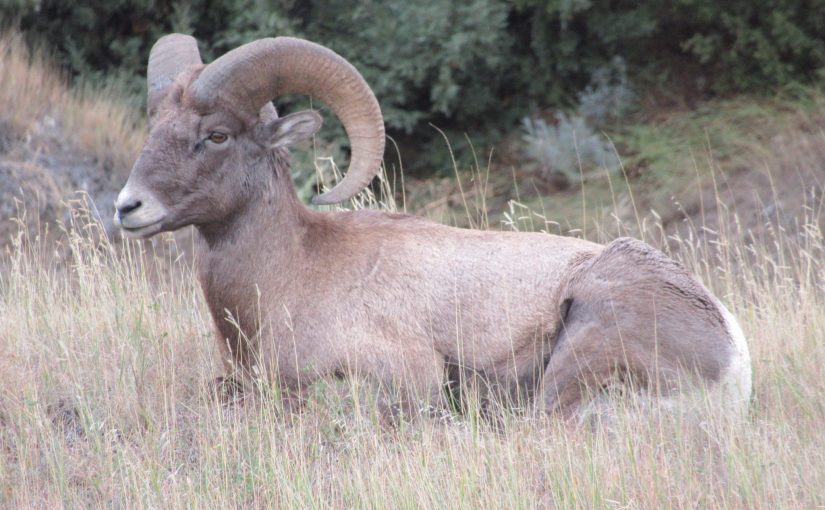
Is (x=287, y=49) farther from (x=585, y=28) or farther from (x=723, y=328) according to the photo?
(x=585, y=28)

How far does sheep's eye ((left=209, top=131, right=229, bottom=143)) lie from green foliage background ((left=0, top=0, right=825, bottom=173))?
7.52 m

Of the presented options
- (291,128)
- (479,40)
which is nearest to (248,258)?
(291,128)

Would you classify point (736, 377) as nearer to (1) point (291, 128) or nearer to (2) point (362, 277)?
(2) point (362, 277)

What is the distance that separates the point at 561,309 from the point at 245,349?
5.65 ft

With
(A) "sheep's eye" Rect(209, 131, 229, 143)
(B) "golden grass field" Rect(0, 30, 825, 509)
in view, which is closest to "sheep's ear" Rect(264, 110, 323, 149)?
(A) "sheep's eye" Rect(209, 131, 229, 143)

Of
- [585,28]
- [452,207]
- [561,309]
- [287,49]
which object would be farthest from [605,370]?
[585,28]

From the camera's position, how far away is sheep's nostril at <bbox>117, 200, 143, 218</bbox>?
20.6ft

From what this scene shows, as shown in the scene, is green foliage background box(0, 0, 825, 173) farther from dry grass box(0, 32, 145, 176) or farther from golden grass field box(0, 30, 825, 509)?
golden grass field box(0, 30, 825, 509)

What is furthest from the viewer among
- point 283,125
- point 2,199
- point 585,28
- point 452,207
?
point 585,28

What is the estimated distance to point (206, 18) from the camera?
15047mm

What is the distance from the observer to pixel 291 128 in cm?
686

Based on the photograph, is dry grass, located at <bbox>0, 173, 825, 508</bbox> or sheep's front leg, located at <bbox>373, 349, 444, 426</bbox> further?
sheep's front leg, located at <bbox>373, 349, 444, 426</bbox>

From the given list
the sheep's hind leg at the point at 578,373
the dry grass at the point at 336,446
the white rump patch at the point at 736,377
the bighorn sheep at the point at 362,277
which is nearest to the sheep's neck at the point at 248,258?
the bighorn sheep at the point at 362,277

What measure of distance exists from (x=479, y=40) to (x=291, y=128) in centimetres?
775
